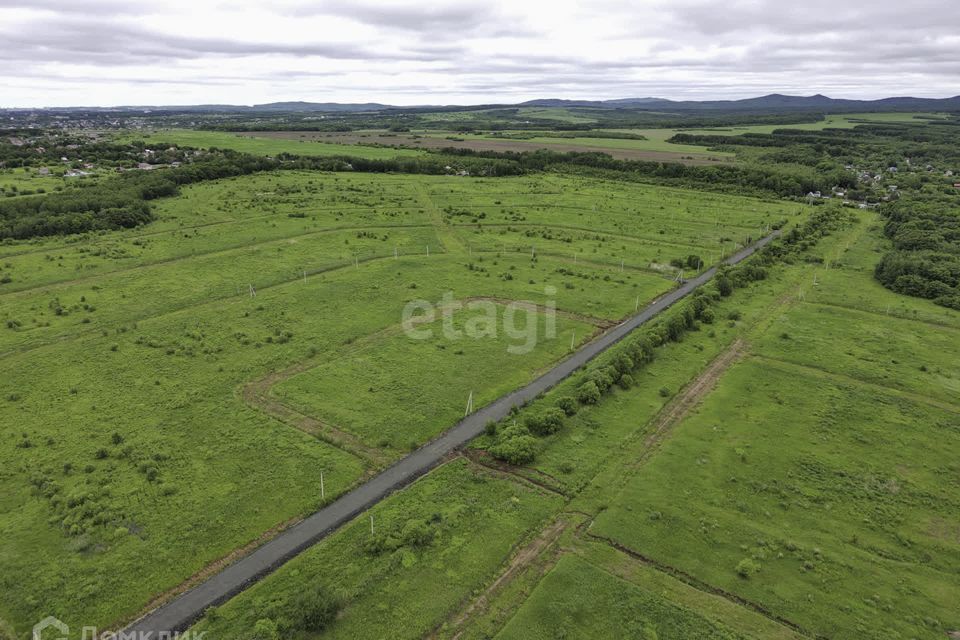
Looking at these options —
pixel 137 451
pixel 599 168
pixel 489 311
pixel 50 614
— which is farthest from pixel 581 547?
pixel 599 168

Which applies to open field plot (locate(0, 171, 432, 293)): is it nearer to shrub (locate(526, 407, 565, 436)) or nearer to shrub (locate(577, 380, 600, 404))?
shrub (locate(577, 380, 600, 404))

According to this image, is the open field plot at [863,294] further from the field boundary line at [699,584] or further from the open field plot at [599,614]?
the open field plot at [599,614]

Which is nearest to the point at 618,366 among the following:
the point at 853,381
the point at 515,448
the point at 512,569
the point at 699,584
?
the point at 515,448

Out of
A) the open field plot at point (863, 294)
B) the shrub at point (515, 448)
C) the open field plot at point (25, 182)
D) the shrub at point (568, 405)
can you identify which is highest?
the open field plot at point (25, 182)

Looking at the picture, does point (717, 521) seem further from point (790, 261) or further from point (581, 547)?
point (790, 261)

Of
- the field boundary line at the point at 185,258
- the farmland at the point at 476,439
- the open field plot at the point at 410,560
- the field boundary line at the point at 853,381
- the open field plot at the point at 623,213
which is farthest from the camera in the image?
the open field plot at the point at 623,213

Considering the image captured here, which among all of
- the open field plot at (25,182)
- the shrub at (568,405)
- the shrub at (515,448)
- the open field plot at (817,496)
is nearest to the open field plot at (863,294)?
the open field plot at (817,496)
